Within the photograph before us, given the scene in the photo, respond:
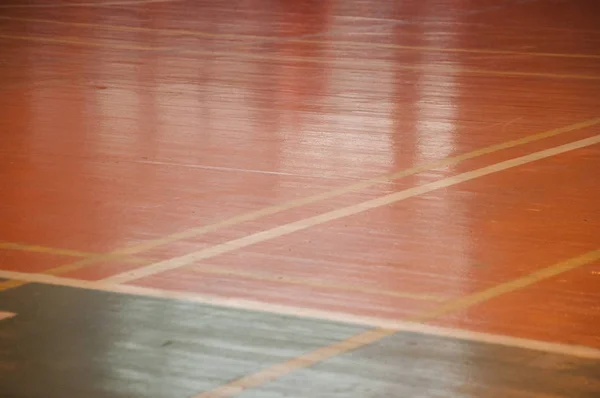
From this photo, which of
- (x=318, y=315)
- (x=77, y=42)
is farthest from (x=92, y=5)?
(x=318, y=315)

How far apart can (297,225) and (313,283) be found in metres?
1.04

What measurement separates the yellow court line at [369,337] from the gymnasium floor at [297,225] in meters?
0.01

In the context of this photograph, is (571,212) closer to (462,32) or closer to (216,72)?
(216,72)

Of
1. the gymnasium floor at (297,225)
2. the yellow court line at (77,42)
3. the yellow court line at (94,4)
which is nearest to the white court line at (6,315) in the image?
the gymnasium floor at (297,225)

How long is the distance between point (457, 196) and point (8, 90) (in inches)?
195

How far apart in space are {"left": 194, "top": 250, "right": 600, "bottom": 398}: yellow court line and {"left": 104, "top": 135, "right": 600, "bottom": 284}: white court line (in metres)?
1.22

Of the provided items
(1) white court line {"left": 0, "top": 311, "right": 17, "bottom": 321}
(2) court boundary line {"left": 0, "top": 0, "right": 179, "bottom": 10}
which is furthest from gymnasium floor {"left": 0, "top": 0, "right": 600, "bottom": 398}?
(2) court boundary line {"left": 0, "top": 0, "right": 179, "bottom": 10}

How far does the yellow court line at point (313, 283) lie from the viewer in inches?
212

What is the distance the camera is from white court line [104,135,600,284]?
18.9ft

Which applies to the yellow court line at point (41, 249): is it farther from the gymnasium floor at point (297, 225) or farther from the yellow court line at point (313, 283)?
the yellow court line at point (313, 283)

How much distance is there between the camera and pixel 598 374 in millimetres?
4406

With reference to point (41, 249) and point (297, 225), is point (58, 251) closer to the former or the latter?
point (41, 249)

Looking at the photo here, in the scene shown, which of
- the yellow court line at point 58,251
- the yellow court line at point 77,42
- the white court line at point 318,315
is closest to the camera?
the white court line at point 318,315

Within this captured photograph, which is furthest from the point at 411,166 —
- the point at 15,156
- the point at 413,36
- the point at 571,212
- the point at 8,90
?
the point at 413,36
